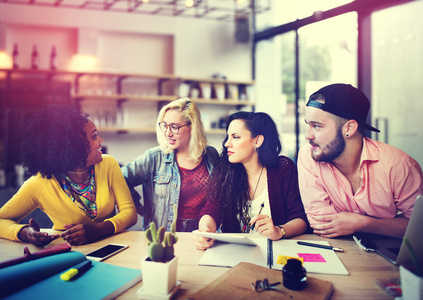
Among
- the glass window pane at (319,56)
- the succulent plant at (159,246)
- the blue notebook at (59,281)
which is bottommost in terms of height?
the blue notebook at (59,281)

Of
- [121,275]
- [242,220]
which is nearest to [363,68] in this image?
[242,220]

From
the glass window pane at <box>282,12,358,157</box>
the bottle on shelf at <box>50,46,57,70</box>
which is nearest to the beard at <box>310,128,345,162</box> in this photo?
the glass window pane at <box>282,12,358,157</box>

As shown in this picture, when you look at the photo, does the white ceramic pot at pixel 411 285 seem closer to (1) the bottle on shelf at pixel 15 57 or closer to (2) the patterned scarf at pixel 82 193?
(2) the patterned scarf at pixel 82 193

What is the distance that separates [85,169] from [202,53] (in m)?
3.75

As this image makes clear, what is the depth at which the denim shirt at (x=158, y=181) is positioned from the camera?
1.91 meters

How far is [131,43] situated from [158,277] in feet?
14.4

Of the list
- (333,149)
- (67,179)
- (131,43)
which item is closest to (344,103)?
(333,149)

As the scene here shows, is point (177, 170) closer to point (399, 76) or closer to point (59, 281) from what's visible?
point (59, 281)

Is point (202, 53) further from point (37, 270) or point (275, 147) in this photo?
point (37, 270)

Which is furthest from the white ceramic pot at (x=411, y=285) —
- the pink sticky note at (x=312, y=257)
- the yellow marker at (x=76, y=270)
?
the yellow marker at (x=76, y=270)

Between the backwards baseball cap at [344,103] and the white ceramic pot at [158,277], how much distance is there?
1.01 metres

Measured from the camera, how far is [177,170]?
1934mm

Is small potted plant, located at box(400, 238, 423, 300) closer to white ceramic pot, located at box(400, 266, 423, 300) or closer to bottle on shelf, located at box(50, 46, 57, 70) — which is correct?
white ceramic pot, located at box(400, 266, 423, 300)

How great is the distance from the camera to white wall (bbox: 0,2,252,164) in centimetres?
446
